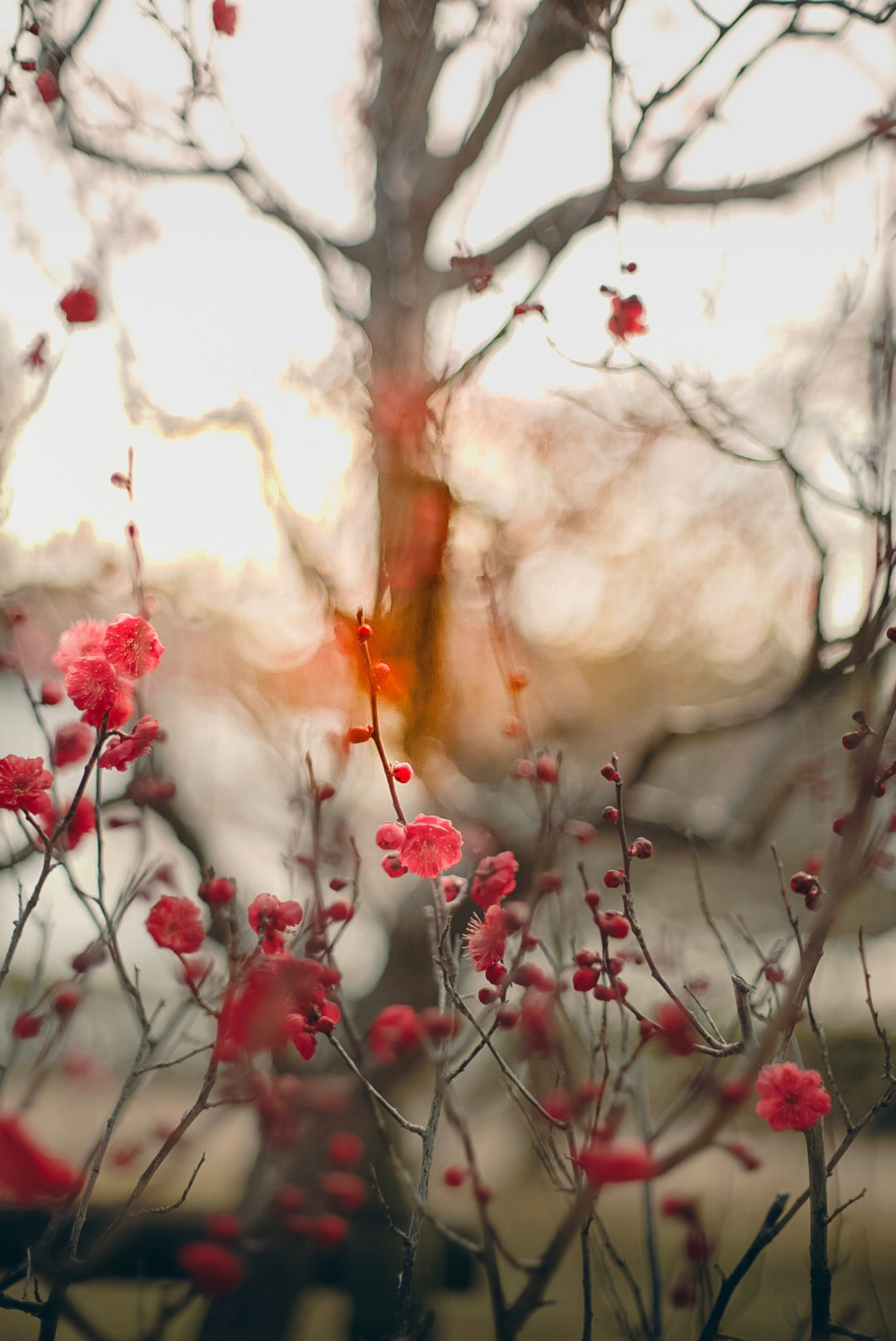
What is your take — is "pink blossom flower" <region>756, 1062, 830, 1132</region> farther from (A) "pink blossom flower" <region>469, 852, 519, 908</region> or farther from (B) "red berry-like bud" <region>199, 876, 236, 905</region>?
(B) "red berry-like bud" <region>199, 876, 236, 905</region>

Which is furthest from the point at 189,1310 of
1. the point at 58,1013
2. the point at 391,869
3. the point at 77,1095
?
the point at 391,869

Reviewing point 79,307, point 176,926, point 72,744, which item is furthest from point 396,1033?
point 79,307

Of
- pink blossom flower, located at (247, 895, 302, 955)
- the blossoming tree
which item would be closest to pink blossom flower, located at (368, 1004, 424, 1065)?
the blossoming tree

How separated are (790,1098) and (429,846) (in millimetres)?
568

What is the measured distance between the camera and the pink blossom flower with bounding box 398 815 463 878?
3.70 ft

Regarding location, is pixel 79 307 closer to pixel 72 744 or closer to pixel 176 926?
pixel 72 744

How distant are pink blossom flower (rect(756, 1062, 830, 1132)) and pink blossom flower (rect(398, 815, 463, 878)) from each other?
0.50 metres

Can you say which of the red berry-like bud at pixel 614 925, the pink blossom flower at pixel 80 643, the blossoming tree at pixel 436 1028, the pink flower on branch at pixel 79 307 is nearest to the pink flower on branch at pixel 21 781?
the blossoming tree at pixel 436 1028

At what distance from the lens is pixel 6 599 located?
187 centimetres

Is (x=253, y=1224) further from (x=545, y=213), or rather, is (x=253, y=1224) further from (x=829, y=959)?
(x=545, y=213)

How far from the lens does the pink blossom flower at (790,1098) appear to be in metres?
1.05

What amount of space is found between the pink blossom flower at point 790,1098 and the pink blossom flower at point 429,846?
19.5 inches

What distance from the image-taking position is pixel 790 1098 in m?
1.07

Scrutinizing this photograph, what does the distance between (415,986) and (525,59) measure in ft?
10.4
